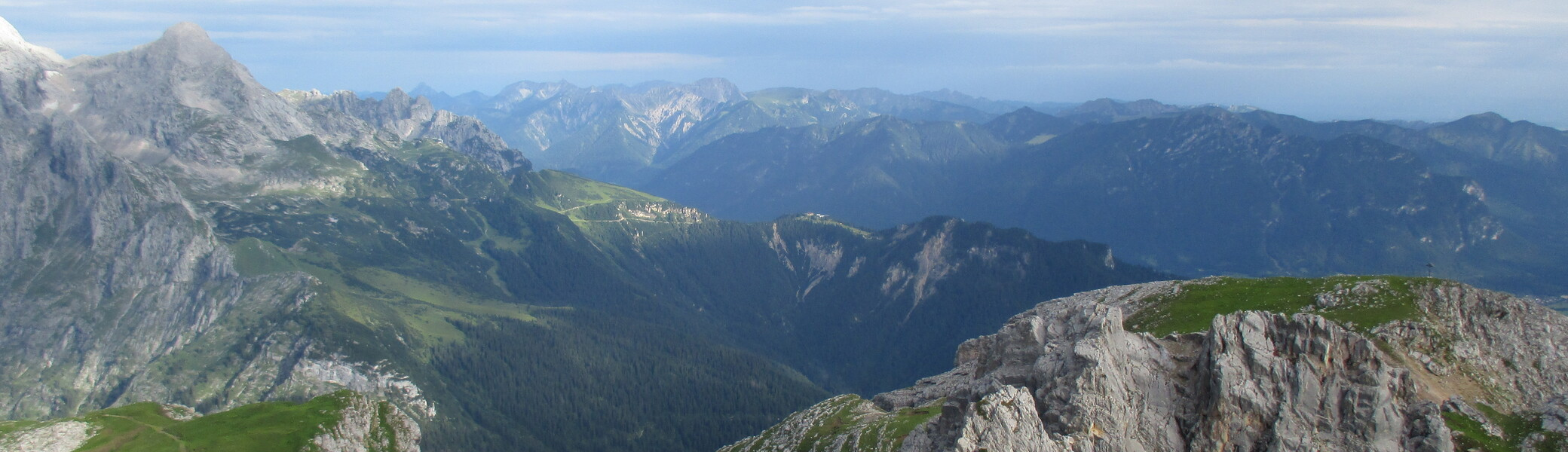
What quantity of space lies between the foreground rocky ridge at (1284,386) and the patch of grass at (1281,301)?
113cm

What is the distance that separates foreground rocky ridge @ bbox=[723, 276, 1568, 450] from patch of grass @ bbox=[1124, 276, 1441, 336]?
44.4 inches

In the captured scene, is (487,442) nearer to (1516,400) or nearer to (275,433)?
(275,433)

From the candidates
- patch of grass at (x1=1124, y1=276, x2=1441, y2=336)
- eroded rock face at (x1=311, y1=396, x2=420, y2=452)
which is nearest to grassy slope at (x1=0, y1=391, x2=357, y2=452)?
eroded rock face at (x1=311, y1=396, x2=420, y2=452)

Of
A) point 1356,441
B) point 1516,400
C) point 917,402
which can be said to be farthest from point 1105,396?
point 917,402

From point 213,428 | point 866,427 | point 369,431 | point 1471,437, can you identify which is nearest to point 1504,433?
point 1471,437

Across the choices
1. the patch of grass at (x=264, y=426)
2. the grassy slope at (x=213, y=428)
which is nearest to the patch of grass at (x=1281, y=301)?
the patch of grass at (x=264, y=426)

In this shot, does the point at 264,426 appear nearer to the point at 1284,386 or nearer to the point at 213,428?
the point at 213,428

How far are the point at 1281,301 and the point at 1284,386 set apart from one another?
105ft

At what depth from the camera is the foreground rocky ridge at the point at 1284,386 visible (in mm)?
46281

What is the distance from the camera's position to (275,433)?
112188 mm

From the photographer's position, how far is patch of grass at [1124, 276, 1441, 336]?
65438 millimetres

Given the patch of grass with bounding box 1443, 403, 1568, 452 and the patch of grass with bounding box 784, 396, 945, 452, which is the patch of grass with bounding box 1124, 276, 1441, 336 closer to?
the patch of grass with bounding box 1443, 403, 1568, 452

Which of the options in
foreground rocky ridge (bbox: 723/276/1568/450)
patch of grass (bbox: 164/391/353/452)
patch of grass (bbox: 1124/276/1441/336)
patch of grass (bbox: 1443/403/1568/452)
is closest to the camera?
foreground rocky ridge (bbox: 723/276/1568/450)

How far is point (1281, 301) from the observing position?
74250mm
